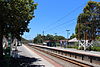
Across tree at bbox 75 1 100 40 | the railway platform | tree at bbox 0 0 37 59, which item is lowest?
the railway platform

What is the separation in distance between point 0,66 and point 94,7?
187ft

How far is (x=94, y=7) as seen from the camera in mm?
70375

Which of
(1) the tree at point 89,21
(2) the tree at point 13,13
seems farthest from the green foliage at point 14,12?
(1) the tree at point 89,21

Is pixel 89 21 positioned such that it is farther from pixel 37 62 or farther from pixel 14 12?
pixel 14 12

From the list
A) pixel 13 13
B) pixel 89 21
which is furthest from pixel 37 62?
pixel 89 21

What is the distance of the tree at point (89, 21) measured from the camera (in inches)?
2613

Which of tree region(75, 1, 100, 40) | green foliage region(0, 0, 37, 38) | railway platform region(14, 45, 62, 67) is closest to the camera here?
green foliage region(0, 0, 37, 38)

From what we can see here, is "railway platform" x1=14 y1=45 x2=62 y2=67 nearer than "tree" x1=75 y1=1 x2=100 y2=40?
Yes

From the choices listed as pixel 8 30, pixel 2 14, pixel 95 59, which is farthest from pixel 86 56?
pixel 2 14

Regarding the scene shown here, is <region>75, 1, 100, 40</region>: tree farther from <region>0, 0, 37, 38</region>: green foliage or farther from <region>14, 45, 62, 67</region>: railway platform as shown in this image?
<region>0, 0, 37, 38</region>: green foliage

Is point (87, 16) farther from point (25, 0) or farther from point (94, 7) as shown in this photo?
Answer: point (25, 0)

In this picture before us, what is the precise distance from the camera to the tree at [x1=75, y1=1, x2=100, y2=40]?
2613 inches

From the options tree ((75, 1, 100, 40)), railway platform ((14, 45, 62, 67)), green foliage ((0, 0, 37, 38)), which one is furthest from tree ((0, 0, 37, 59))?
tree ((75, 1, 100, 40))

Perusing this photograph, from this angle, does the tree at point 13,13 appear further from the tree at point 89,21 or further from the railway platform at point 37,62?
the tree at point 89,21
